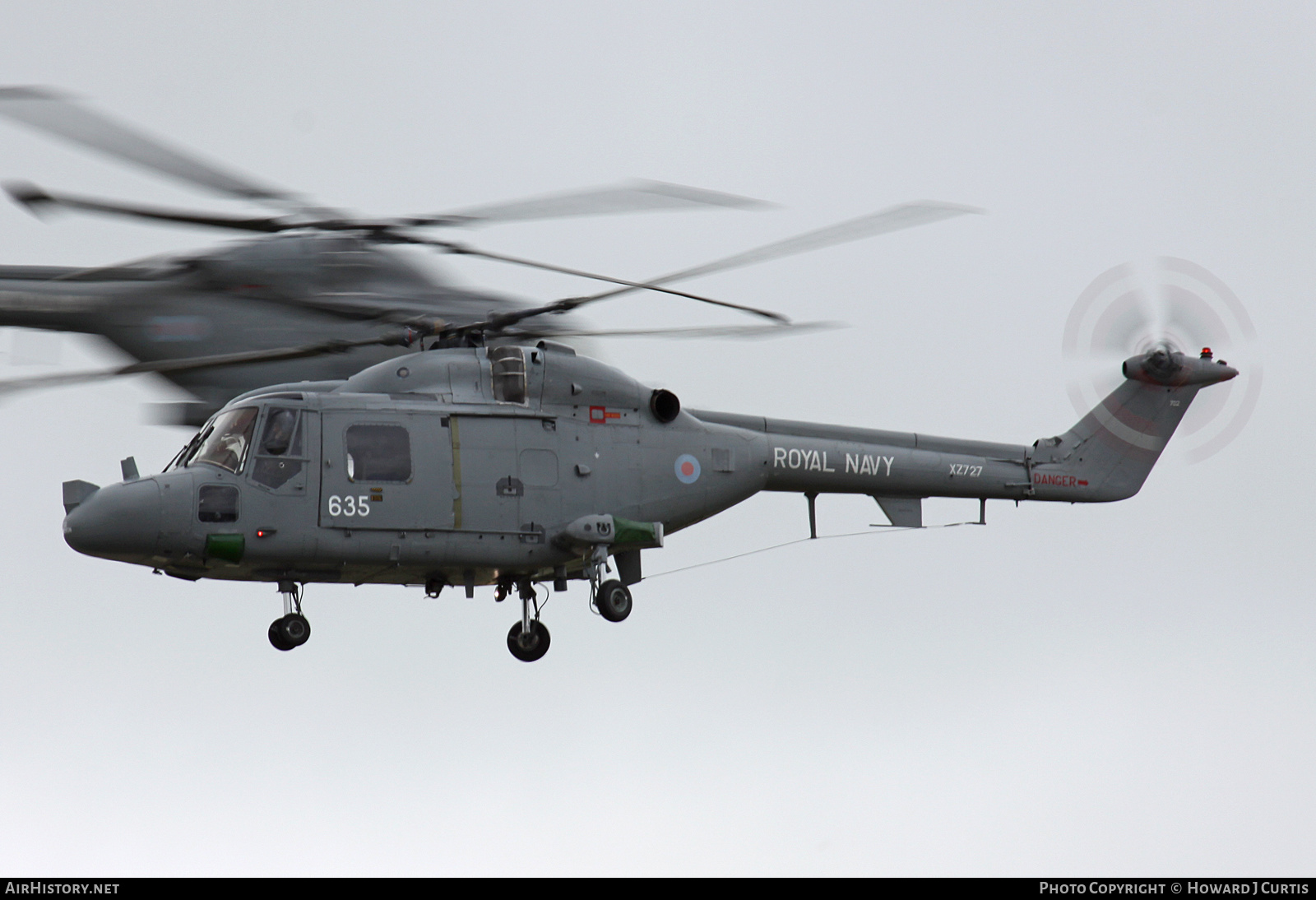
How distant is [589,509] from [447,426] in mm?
2041

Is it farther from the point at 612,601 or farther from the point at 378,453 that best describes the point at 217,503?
the point at 612,601

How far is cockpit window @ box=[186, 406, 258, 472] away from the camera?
17641mm

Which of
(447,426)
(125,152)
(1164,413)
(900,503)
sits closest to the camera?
(125,152)

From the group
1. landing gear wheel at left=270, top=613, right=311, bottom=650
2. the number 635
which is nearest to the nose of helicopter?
landing gear wheel at left=270, top=613, right=311, bottom=650

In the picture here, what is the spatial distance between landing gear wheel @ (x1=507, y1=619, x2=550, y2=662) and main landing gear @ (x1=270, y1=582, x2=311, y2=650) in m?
2.70

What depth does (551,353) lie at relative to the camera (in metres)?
19.3

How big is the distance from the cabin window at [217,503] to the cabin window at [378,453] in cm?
136

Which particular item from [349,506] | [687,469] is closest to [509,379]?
[349,506]

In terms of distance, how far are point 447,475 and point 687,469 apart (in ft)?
11.0


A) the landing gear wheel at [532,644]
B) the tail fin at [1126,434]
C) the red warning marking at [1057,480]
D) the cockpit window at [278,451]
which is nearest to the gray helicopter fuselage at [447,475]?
the cockpit window at [278,451]

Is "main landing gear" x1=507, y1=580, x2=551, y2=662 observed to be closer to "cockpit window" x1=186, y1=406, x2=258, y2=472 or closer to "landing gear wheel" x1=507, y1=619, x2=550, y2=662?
"landing gear wheel" x1=507, y1=619, x2=550, y2=662

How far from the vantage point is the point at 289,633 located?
58.8 ft

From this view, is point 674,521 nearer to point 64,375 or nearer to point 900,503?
point 900,503

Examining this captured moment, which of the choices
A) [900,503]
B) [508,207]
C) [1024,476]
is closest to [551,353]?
[508,207]
